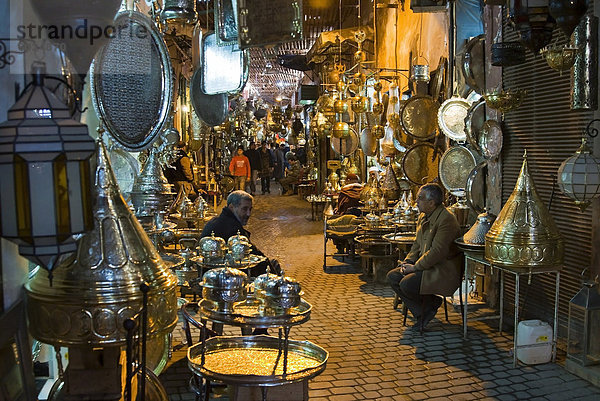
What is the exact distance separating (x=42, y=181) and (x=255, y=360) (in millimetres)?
1973

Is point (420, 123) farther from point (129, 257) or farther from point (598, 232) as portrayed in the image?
point (129, 257)

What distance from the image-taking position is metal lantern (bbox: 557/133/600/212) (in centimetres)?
475

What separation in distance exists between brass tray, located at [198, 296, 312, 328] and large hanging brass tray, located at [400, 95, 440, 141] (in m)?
6.38

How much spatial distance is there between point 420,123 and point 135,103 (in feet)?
21.3

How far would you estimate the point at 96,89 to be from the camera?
3518 mm

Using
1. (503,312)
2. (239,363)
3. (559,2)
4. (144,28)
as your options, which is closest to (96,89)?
(144,28)

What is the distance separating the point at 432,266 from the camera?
6.39m

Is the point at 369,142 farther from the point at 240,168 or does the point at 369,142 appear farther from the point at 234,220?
the point at 234,220

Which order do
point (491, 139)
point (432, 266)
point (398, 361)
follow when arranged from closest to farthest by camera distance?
point (398, 361)
point (432, 266)
point (491, 139)

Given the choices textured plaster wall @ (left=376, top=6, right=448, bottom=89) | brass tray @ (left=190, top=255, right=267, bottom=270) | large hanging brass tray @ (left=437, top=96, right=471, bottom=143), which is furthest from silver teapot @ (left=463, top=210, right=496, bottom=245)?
textured plaster wall @ (left=376, top=6, right=448, bottom=89)

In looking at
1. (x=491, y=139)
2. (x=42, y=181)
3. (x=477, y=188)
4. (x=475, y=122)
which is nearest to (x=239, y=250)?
(x=42, y=181)

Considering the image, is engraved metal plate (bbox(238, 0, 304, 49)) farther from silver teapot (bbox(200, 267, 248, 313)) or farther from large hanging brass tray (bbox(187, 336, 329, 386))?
large hanging brass tray (bbox(187, 336, 329, 386))

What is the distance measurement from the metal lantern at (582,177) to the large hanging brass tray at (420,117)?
465 centimetres

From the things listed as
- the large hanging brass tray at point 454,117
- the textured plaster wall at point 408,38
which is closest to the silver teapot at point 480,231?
the large hanging brass tray at point 454,117
